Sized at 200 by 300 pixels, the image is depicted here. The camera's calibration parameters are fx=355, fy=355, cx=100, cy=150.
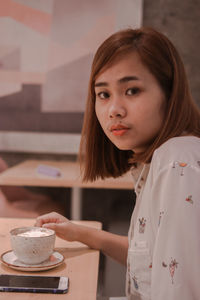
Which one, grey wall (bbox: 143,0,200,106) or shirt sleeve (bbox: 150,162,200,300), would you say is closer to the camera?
shirt sleeve (bbox: 150,162,200,300)

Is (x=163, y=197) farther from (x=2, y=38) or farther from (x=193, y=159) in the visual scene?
(x=2, y=38)

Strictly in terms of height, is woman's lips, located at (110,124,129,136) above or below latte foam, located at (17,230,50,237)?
above

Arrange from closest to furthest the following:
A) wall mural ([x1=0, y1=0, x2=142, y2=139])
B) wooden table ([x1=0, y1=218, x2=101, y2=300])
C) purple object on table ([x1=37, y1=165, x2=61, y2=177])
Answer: wooden table ([x1=0, y1=218, x2=101, y2=300]) → purple object on table ([x1=37, y1=165, x2=61, y2=177]) → wall mural ([x1=0, y1=0, x2=142, y2=139])

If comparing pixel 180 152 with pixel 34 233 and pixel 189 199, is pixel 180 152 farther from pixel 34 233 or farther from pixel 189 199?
pixel 34 233

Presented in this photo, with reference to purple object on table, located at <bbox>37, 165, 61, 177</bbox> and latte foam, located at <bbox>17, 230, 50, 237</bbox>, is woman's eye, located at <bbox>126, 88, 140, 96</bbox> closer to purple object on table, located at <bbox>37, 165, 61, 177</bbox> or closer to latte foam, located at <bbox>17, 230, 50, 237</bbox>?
latte foam, located at <bbox>17, 230, 50, 237</bbox>

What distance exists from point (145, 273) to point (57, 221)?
0.32 metres

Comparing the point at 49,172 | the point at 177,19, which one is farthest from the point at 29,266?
the point at 177,19

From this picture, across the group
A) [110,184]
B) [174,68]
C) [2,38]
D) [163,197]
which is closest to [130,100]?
[174,68]

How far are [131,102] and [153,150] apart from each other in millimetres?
144

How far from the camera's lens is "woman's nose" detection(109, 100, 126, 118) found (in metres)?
0.88

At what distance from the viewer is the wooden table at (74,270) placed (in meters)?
0.66

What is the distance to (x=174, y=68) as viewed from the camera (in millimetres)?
939

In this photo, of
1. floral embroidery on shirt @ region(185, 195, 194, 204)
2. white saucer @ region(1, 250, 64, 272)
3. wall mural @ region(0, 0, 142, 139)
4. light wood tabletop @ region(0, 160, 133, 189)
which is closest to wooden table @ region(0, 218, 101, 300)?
white saucer @ region(1, 250, 64, 272)

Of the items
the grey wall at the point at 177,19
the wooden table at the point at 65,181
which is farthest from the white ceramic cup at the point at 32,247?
the grey wall at the point at 177,19
